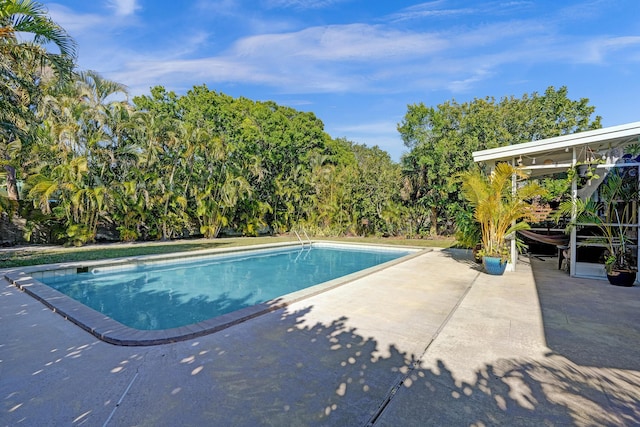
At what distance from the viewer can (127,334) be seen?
3.70m

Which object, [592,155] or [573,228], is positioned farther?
[573,228]

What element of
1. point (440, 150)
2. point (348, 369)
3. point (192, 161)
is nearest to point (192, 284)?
point (348, 369)

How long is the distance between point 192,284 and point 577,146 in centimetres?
935

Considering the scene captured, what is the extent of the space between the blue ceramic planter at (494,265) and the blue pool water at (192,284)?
3.93 metres

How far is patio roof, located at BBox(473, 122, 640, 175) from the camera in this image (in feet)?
20.8

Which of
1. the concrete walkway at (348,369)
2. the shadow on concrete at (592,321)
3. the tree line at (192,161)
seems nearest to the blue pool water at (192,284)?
the concrete walkway at (348,369)


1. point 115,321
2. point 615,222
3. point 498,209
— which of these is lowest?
point 115,321

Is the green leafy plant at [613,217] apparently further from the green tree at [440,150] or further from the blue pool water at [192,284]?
the green tree at [440,150]

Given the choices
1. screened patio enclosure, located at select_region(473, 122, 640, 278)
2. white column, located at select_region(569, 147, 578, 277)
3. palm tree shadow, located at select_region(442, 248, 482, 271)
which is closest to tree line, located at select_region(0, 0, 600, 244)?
palm tree shadow, located at select_region(442, 248, 482, 271)

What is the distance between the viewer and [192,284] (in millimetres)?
8062

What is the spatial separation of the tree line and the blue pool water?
390 cm

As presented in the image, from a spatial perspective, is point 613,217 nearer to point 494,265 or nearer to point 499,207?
point 499,207

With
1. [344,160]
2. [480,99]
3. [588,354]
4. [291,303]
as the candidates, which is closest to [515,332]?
[588,354]

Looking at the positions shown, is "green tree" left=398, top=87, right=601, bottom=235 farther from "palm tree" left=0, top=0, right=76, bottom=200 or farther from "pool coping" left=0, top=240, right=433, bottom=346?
"palm tree" left=0, top=0, right=76, bottom=200
